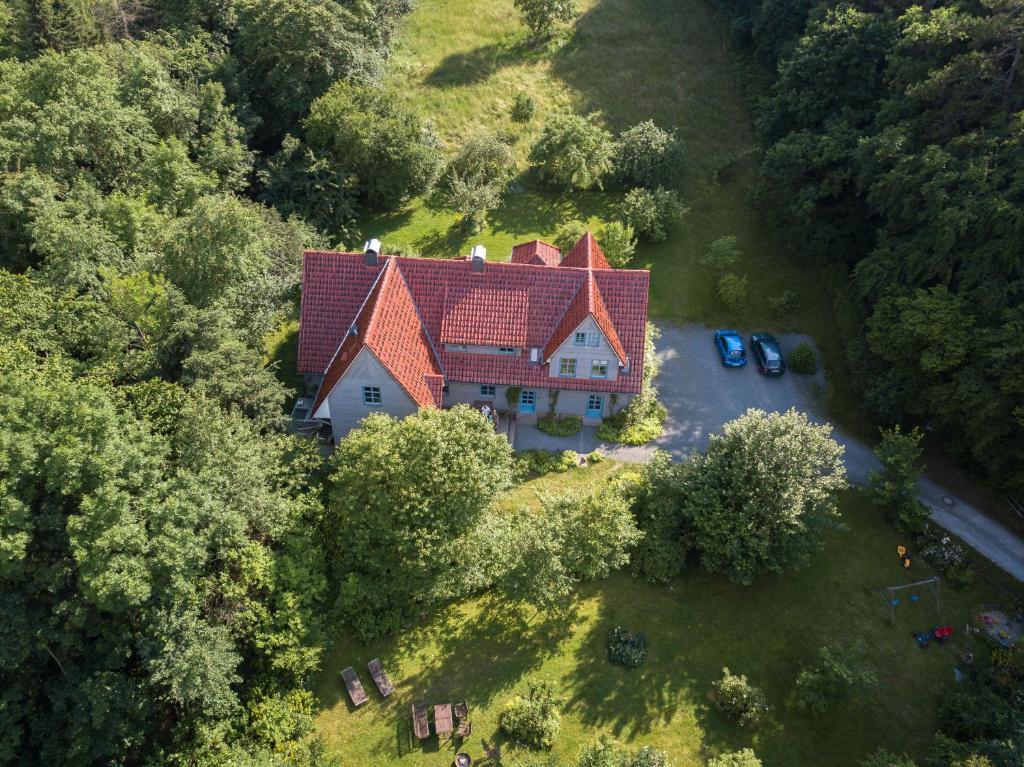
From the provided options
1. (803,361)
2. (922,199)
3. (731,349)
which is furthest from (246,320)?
(922,199)

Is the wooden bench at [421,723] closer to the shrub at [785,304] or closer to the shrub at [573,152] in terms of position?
the shrub at [785,304]

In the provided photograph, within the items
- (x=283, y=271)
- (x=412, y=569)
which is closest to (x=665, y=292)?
(x=283, y=271)

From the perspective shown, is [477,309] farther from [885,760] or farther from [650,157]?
[885,760]

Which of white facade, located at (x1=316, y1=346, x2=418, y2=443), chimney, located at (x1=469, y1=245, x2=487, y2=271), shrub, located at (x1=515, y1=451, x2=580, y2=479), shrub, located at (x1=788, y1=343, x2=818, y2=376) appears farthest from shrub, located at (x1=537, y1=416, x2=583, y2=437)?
shrub, located at (x1=788, y1=343, x2=818, y2=376)

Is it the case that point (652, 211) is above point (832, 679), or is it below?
above

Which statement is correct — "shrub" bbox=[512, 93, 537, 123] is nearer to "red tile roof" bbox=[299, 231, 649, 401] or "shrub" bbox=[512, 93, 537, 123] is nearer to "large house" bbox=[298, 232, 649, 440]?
"large house" bbox=[298, 232, 649, 440]
